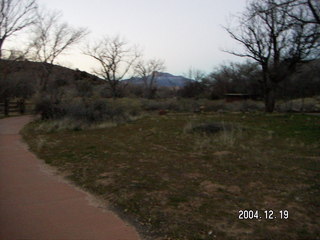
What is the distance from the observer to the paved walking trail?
3729 mm

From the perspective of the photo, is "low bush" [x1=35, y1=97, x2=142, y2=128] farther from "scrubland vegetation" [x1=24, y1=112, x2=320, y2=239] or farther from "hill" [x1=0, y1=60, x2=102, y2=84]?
"hill" [x1=0, y1=60, x2=102, y2=84]

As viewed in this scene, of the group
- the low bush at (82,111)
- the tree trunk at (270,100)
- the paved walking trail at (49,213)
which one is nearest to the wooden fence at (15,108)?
the low bush at (82,111)

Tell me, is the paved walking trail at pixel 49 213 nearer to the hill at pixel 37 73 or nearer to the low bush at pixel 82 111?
the low bush at pixel 82 111

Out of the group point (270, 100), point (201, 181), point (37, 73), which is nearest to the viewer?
point (201, 181)

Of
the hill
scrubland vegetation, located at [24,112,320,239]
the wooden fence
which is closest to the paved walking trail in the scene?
scrubland vegetation, located at [24,112,320,239]

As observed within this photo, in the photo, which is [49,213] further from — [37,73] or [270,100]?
[37,73]

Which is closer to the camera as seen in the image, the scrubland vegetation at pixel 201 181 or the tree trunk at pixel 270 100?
the scrubland vegetation at pixel 201 181

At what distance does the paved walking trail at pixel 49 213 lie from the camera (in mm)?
3729

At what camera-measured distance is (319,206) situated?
A: 446cm

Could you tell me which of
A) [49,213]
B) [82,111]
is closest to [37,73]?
[82,111]

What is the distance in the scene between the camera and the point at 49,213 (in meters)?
4.37

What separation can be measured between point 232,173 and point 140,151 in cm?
348

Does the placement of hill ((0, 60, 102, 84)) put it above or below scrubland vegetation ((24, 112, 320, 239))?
above

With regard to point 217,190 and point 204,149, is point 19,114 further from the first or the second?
point 217,190
